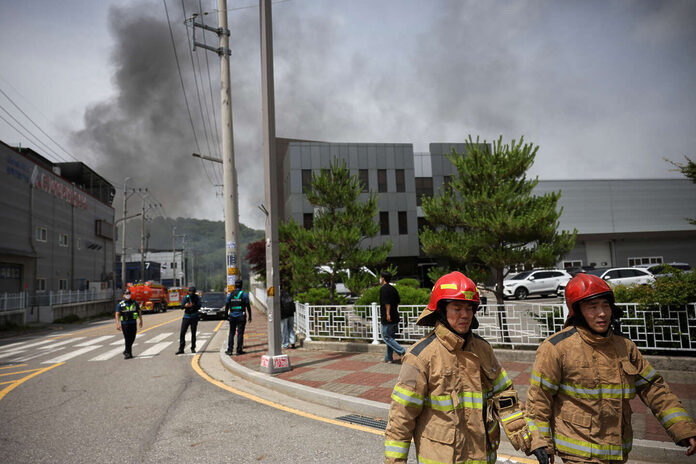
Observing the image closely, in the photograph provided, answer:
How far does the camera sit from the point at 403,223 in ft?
134

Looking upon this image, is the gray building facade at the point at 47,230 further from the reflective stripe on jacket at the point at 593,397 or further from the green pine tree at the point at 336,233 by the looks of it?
the reflective stripe on jacket at the point at 593,397

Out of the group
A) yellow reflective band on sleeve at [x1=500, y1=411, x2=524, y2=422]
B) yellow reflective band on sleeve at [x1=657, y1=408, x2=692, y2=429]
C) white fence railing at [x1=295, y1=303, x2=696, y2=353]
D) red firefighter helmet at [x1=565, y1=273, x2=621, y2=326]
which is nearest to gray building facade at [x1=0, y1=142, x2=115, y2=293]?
white fence railing at [x1=295, y1=303, x2=696, y2=353]

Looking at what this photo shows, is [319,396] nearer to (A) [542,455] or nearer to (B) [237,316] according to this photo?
(A) [542,455]

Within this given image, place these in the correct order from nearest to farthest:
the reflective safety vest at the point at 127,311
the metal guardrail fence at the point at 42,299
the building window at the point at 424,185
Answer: the reflective safety vest at the point at 127,311
the metal guardrail fence at the point at 42,299
the building window at the point at 424,185

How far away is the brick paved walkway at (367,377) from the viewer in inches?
208

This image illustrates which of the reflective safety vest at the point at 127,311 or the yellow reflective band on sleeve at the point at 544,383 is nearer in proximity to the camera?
the yellow reflective band on sleeve at the point at 544,383

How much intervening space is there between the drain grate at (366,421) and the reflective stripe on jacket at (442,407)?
335 centimetres

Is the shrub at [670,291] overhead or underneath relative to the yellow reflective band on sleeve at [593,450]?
overhead

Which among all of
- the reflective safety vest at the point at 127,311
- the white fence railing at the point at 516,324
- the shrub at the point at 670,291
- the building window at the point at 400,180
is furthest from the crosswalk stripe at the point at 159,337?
the building window at the point at 400,180

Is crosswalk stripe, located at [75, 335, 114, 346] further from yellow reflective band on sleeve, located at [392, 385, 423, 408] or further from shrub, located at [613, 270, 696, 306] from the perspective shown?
shrub, located at [613, 270, 696, 306]

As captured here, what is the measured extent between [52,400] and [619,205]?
49.0 m

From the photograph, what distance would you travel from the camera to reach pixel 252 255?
25.2 meters

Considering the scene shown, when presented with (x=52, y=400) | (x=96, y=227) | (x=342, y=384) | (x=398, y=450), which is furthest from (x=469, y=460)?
(x=96, y=227)

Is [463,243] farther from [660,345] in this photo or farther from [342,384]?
[342,384]
